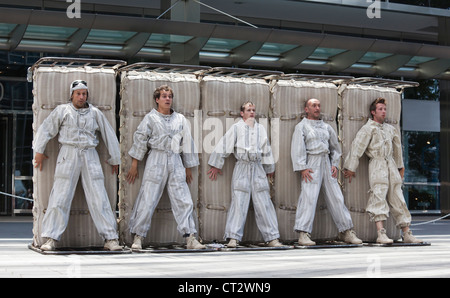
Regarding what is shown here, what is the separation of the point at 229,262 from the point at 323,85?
4139 mm

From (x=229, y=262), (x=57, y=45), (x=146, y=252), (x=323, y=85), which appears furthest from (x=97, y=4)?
(x=229, y=262)

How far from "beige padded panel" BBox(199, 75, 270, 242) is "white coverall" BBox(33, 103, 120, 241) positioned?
144cm

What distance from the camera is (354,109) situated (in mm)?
12172

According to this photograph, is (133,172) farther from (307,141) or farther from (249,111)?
(307,141)

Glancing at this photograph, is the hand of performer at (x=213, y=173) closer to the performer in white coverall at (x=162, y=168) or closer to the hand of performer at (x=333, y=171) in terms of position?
the performer in white coverall at (x=162, y=168)

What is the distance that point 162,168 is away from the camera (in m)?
10.5

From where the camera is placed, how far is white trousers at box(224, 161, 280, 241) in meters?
10.9

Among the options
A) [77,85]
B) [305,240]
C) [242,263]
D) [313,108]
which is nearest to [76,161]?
[77,85]

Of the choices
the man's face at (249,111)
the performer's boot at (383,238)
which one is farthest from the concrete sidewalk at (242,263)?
the man's face at (249,111)

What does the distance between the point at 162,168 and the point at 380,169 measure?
11.7 ft

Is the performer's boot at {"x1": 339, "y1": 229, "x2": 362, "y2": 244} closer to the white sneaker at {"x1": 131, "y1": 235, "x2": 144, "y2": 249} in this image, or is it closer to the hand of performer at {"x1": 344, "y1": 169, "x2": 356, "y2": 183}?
the hand of performer at {"x1": 344, "y1": 169, "x2": 356, "y2": 183}

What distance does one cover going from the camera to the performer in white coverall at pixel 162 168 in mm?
10453

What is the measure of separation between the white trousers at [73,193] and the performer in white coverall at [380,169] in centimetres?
394
